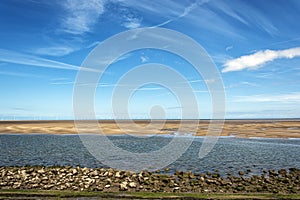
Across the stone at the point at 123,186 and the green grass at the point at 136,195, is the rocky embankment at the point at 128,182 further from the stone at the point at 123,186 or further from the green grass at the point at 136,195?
the green grass at the point at 136,195

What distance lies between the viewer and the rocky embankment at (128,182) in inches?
928

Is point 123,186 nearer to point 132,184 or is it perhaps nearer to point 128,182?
point 132,184

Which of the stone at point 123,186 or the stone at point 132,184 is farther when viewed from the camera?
the stone at point 132,184

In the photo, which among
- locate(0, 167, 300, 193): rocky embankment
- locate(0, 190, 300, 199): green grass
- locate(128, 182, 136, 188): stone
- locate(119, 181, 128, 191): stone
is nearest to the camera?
locate(0, 190, 300, 199): green grass

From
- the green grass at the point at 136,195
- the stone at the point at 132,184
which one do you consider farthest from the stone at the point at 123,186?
the green grass at the point at 136,195

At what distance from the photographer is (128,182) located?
82.7 feet

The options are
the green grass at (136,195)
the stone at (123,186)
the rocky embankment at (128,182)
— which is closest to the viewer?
the green grass at (136,195)

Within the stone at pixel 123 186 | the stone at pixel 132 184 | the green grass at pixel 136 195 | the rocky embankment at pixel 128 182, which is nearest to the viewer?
the green grass at pixel 136 195

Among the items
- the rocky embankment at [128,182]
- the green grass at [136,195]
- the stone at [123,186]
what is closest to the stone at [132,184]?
the rocky embankment at [128,182]

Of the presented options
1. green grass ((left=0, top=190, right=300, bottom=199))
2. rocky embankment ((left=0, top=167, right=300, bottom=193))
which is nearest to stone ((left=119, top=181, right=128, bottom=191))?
rocky embankment ((left=0, top=167, right=300, bottom=193))

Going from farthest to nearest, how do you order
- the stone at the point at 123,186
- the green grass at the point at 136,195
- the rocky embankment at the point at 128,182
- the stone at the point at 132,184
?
1. the stone at the point at 132,184
2. the rocky embankment at the point at 128,182
3. the stone at the point at 123,186
4. the green grass at the point at 136,195

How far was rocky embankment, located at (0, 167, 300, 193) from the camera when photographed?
23562 mm

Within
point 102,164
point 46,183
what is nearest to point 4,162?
point 102,164

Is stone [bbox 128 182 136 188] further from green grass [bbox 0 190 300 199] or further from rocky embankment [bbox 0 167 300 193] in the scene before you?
green grass [bbox 0 190 300 199]
